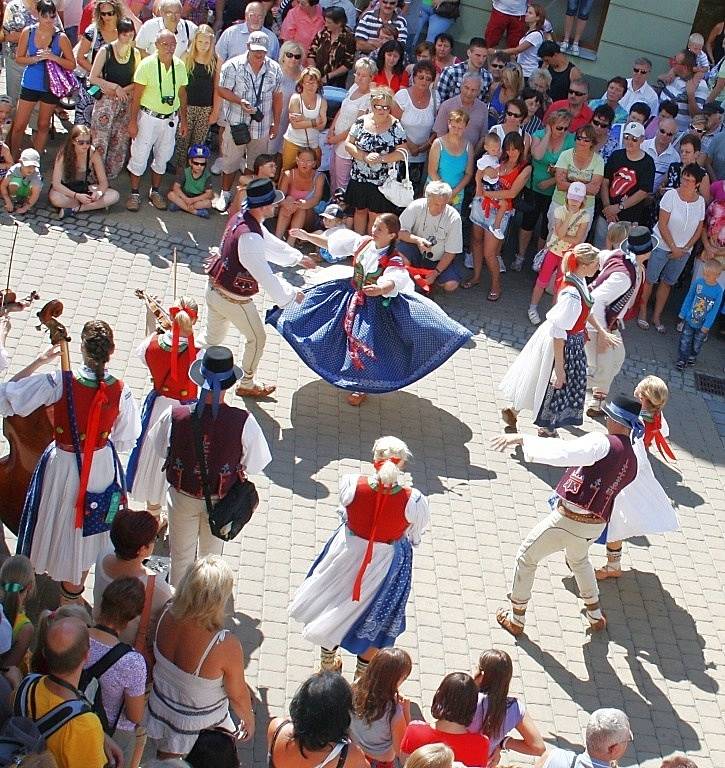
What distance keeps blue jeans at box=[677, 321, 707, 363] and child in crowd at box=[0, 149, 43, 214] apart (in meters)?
5.66

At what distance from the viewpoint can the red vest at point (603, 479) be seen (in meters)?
6.60

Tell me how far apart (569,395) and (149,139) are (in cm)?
478

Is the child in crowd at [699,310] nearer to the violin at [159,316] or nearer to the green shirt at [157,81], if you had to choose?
the green shirt at [157,81]

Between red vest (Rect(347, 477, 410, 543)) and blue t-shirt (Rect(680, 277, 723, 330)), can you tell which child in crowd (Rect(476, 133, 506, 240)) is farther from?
red vest (Rect(347, 477, 410, 543))

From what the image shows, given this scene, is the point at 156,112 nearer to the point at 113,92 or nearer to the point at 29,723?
the point at 113,92

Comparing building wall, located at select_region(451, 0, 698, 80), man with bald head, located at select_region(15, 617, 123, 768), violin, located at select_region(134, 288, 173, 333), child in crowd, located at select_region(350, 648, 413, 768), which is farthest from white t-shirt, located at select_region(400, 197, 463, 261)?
man with bald head, located at select_region(15, 617, 123, 768)

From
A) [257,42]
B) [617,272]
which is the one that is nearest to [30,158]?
[257,42]

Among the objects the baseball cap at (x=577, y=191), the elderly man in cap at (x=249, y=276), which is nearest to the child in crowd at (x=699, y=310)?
the baseball cap at (x=577, y=191)

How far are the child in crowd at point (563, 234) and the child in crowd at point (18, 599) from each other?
246 inches

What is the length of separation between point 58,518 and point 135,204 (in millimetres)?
5444

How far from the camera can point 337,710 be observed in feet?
15.1

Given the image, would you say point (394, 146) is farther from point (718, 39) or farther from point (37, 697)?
point (37, 697)

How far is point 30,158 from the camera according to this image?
33.8 feet

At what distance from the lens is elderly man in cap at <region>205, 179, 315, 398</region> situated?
314 inches
